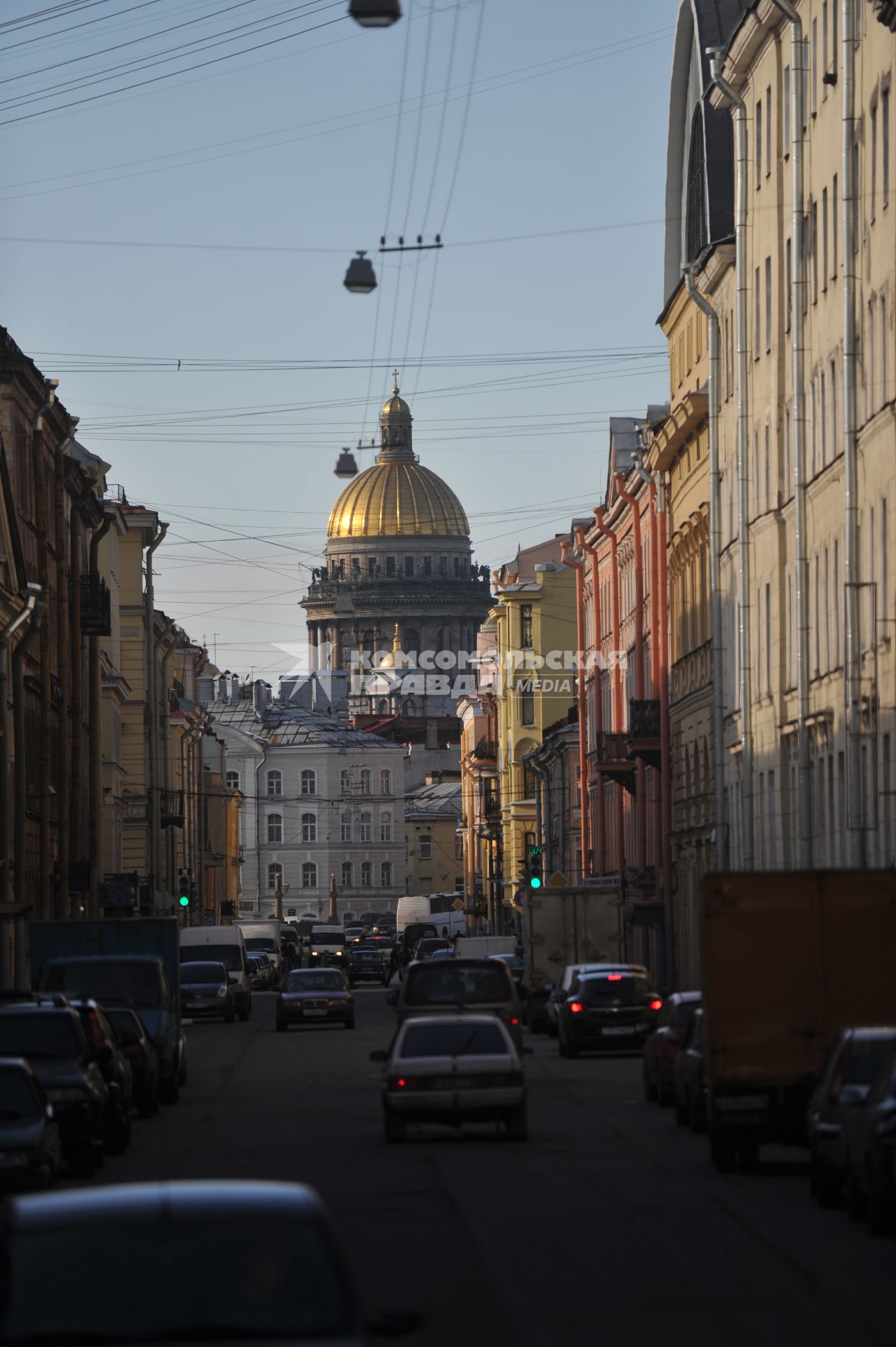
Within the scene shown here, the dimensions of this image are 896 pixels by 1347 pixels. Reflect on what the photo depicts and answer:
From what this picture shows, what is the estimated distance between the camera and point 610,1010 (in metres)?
36.6

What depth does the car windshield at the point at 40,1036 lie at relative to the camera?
19.9 m

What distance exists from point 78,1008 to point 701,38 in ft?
102

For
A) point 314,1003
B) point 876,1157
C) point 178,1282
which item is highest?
point 178,1282

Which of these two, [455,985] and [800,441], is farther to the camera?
[800,441]

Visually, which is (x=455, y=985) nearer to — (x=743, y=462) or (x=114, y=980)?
(x=114, y=980)

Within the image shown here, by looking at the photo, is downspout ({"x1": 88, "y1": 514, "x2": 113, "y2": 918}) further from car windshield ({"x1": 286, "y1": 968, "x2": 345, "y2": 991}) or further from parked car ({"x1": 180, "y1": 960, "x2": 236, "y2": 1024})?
car windshield ({"x1": 286, "y1": 968, "x2": 345, "y2": 991})

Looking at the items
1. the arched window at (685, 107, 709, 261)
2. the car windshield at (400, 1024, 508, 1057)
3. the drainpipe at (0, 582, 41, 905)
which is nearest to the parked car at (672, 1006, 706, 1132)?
the car windshield at (400, 1024, 508, 1057)

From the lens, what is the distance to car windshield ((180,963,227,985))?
53125mm

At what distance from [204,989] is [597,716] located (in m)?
25.9

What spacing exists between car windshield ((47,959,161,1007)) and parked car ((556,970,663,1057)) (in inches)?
340

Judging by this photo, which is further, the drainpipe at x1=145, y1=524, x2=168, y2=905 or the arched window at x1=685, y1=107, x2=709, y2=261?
the drainpipe at x1=145, y1=524, x2=168, y2=905

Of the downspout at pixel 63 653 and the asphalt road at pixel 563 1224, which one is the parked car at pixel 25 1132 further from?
the downspout at pixel 63 653

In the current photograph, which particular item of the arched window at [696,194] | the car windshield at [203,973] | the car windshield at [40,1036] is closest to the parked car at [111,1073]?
the car windshield at [40,1036]

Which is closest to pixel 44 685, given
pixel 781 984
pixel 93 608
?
pixel 93 608
